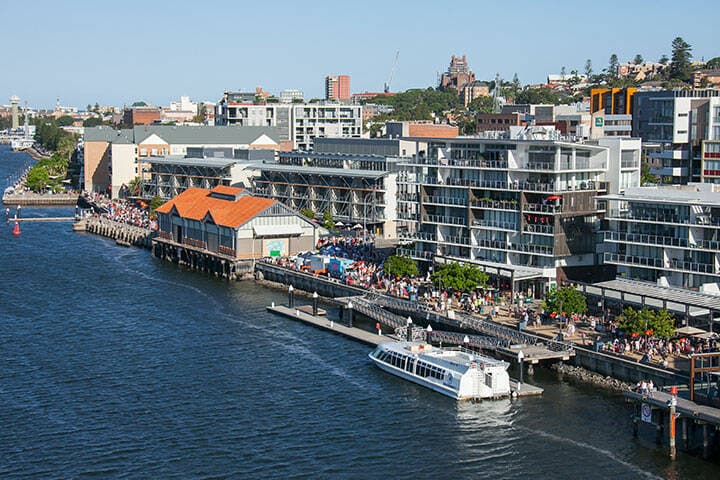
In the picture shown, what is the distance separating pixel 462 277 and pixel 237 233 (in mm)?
24683

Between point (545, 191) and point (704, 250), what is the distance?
10522 mm

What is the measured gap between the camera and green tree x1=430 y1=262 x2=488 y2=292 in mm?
60000

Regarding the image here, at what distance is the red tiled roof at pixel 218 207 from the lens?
80.8m

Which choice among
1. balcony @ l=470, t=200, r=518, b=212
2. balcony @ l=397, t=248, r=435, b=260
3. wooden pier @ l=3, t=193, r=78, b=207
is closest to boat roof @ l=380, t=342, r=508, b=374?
balcony @ l=470, t=200, r=518, b=212

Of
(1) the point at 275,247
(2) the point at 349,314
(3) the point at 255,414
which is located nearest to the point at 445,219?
(2) the point at 349,314

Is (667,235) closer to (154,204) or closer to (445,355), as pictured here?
(445,355)

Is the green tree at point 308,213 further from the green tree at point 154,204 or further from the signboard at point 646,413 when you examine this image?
the signboard at point 646,413

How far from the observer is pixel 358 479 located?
123 feet

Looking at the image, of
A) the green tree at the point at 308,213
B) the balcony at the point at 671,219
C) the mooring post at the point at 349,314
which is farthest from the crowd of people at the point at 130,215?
the balcony at the point at 671,219

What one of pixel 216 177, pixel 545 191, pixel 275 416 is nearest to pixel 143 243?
pixel 216 177

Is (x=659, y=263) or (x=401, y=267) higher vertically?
(x=659, y=263)

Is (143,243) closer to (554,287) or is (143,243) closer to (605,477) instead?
(554,287)

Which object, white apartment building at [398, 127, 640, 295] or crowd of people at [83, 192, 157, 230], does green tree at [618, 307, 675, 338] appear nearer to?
white apartment building at [398, 127, 640, 295]

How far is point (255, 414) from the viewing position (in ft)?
145
